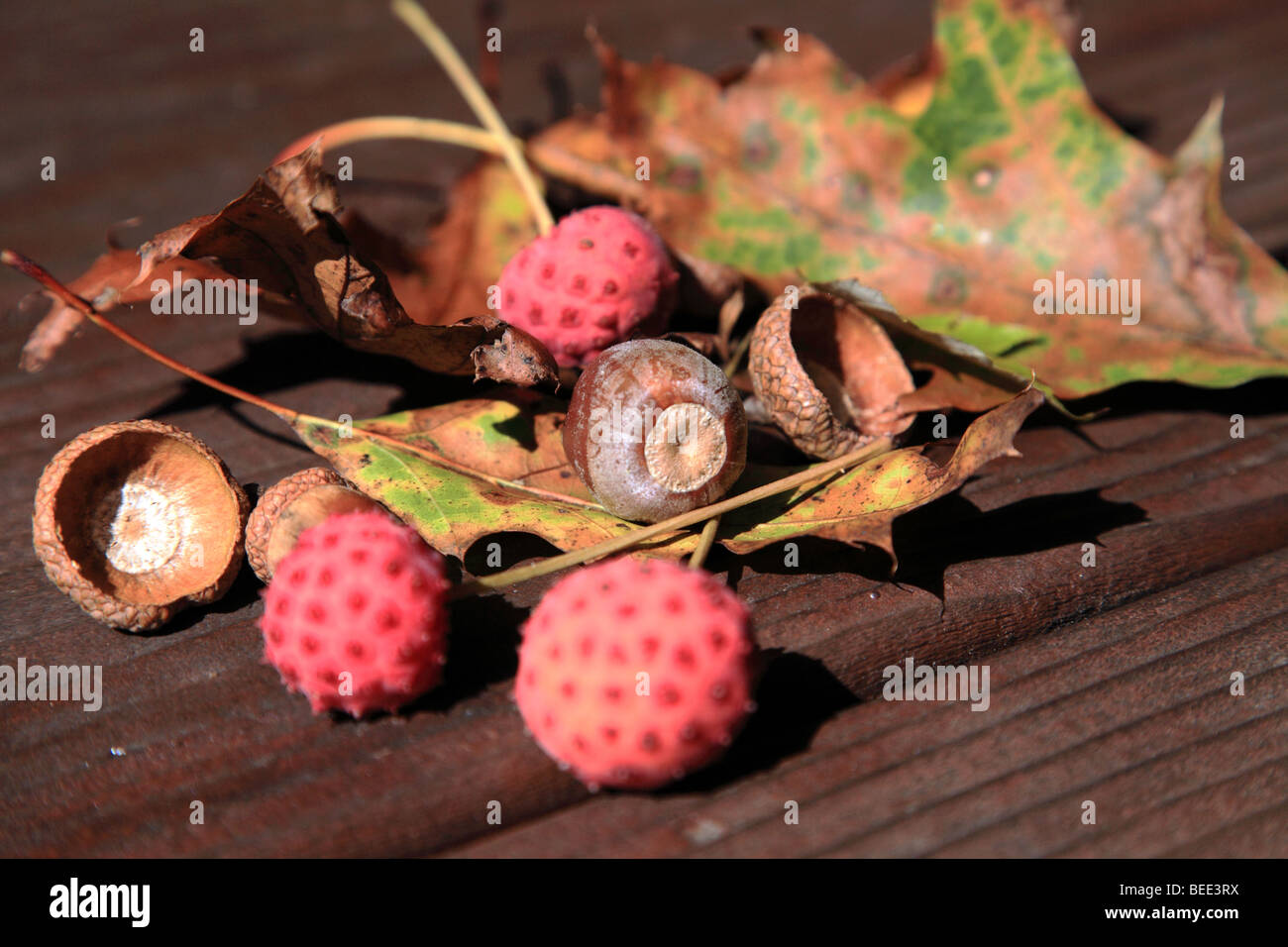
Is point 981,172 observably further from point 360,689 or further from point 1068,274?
point 360,689

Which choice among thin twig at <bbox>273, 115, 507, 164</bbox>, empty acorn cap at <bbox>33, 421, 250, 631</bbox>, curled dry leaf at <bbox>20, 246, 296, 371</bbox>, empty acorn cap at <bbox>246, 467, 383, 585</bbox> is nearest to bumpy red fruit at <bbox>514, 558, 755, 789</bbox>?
empty acorn cap at <bbox>246, 467, 383, 585</bbox>

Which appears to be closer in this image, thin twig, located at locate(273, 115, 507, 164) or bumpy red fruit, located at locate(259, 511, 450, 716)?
bumpy red fruit, located at locate(259, 511, 450, 716)

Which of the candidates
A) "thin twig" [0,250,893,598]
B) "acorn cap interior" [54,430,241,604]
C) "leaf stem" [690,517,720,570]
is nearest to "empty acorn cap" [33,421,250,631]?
"acorn cap interior" [54,430,241,604]

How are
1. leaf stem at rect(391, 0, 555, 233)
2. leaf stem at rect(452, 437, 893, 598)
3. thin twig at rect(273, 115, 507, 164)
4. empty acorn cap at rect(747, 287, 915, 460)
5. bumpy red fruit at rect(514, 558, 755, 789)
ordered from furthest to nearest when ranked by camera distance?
thin twig at rect(273, 115, 507, 164) → leaf stem at rect(391, 0, 555, 233) → empty acorn cap at rect(747, 287, 915, 460) → leaf stem at rect(452, 437, 893, 598) → bumpy red fruit at rect(514, 558, 755, 789)

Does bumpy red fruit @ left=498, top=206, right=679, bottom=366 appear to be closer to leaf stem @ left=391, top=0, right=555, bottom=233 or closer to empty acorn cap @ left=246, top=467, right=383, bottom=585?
leaf stem @ left=391, top=0, right=555, bottom=233

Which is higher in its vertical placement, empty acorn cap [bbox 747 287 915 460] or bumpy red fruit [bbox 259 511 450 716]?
empty acorn cap [bbox 747 287 915 460]

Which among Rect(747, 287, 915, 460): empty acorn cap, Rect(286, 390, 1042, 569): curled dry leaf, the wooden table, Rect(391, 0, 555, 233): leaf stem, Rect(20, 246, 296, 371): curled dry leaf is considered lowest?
the wooden table

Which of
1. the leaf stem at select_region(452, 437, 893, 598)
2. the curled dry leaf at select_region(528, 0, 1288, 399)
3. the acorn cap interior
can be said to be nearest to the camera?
the leaf stem at select_region(452, 437, 893, 598)

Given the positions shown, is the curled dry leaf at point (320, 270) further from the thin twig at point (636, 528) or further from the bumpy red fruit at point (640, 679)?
the bumpy red fruit at point (640, 679)
